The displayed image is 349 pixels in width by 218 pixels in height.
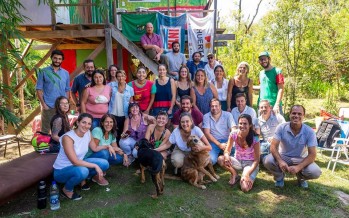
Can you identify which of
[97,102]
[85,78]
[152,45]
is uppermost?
[152,45]

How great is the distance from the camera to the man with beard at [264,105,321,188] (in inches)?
147

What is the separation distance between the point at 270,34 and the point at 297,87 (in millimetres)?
1864

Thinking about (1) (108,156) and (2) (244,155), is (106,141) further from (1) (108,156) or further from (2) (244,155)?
(2) (244,155)

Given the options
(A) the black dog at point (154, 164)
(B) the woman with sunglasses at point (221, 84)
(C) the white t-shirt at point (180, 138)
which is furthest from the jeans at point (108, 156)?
(B) the woman with sunglasses at point (221, 84)

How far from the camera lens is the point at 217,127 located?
4.63 metres

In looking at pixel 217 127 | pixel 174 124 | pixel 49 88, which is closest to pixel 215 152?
pixel 217 127

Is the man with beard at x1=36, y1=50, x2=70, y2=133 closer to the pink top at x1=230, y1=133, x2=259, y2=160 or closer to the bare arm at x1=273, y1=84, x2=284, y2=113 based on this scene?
the pink top at x1=230, y1=133, x2=259, y2=160

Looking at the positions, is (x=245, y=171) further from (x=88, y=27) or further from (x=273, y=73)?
(x=88, y=27)

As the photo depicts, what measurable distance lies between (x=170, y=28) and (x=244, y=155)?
4964 mm

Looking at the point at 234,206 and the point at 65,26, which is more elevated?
the point at 65,26

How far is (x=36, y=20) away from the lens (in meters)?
6.64

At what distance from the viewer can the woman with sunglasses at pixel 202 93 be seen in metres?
4.87

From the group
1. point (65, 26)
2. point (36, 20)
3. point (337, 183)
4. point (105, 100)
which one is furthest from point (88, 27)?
point (337, 183)

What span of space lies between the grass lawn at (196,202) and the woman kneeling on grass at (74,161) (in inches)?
10.7
